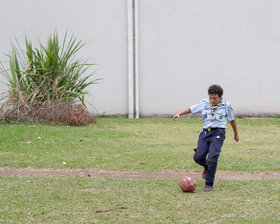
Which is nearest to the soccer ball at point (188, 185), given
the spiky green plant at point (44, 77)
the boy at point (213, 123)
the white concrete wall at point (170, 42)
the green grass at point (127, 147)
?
the boy at point (213, 123)

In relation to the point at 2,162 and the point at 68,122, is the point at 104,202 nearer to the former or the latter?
the point at 2,162

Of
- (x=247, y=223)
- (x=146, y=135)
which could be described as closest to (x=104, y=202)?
(x=247, y=223)

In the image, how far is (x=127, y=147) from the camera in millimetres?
8680

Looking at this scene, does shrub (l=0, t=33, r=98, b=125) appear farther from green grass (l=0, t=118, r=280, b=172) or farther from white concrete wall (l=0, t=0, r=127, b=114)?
white concrete wall (l=0, t=0, r=127, b=114)

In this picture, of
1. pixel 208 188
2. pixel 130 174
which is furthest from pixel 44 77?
pixel 208 188

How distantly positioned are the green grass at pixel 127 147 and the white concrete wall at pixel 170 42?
191 cm

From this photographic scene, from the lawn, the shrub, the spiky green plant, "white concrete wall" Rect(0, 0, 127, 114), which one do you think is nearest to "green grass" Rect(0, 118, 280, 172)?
the lawn

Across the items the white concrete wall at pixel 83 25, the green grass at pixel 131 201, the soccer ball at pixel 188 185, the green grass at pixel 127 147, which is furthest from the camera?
the white concrete wall at pixel 83 25

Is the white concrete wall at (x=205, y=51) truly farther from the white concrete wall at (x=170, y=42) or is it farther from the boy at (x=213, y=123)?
the boy at (x=213, y=123)

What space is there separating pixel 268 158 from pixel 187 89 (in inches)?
246

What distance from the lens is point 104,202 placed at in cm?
504

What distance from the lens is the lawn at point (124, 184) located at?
4.62m

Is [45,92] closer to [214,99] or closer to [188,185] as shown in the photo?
[214,99]

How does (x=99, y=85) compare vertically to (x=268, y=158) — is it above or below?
above
